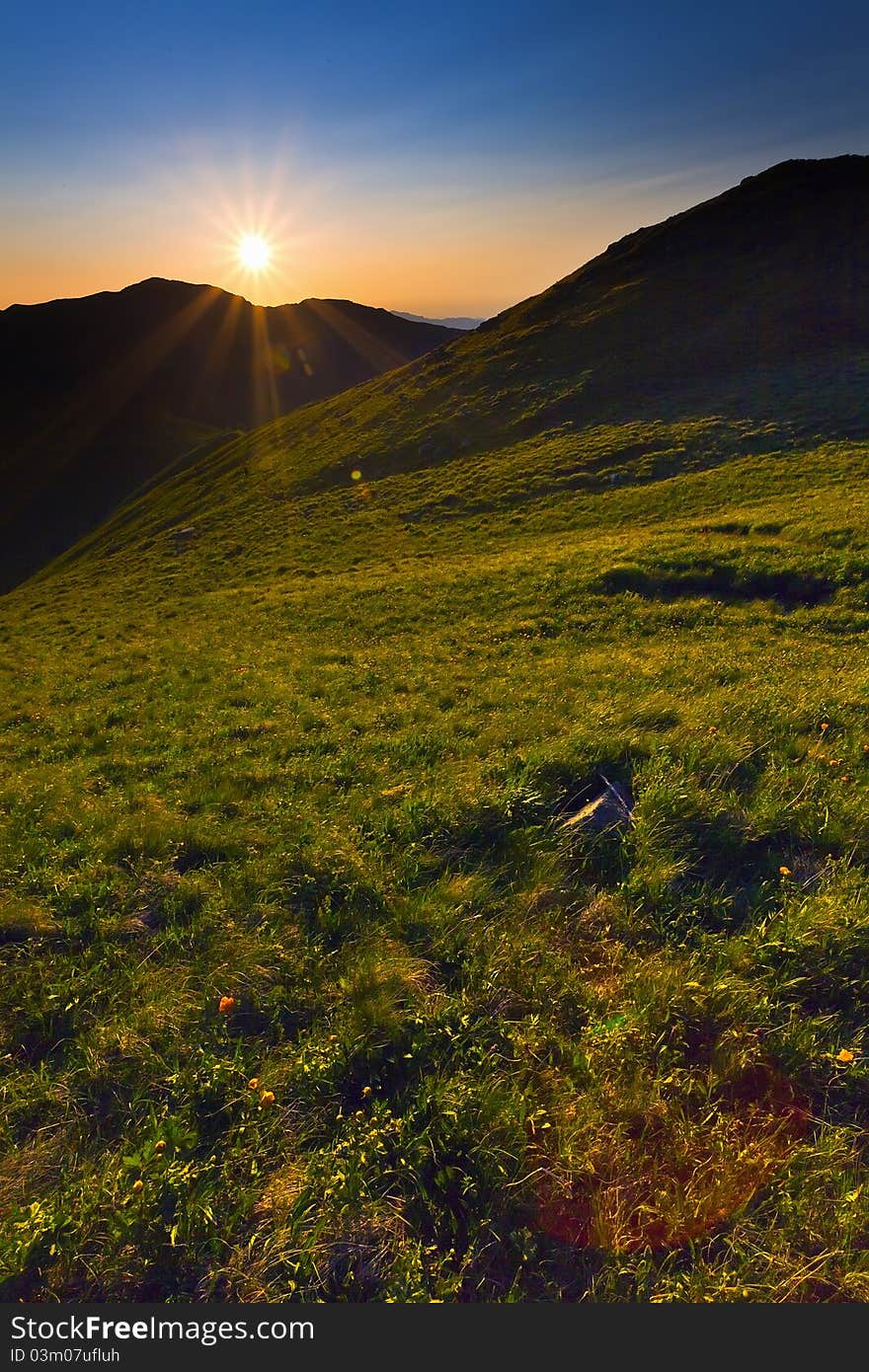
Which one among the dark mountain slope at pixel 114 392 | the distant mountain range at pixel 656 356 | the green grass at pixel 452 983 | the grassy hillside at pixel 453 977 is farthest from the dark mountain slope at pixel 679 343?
the dark mountain slope at pixel 114 392

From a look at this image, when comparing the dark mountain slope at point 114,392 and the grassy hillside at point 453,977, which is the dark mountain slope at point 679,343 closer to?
the grassy hillside at point 453,977

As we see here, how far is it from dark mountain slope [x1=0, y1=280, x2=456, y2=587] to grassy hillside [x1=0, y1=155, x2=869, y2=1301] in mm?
97052

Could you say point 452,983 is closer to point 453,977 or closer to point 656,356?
point 453,977

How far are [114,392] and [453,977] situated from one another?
192 meters

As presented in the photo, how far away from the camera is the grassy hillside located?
3.74 m

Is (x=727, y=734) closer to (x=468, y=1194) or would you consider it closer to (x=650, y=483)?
(x=468, y=1194)

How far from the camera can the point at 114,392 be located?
160 m

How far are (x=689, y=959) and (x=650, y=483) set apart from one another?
93.6 ft

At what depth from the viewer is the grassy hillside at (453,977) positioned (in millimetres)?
3744

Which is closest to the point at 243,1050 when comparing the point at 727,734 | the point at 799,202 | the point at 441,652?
the point at 727,734

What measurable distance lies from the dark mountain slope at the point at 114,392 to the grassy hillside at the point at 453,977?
9705cm

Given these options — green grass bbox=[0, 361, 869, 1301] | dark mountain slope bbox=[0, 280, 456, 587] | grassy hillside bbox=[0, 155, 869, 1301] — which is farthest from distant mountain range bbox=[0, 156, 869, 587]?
green grass bbox=[0, 361, 869, 1301]

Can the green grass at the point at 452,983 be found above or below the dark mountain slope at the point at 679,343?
below

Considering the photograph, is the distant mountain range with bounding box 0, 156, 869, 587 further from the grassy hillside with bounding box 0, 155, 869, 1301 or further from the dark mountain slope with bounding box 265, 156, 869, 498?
the grassy hillside with bounding box 0, 155, 869, 1301
